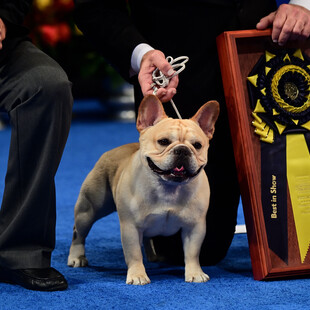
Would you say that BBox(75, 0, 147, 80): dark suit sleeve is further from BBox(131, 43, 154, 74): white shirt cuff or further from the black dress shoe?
the black dress shoe

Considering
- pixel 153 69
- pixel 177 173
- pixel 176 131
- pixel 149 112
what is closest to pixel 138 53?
pixel 153 69

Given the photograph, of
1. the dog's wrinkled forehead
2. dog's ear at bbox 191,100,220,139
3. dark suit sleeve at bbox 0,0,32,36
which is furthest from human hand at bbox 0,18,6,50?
dog's ear at bbox 191,100,220,139

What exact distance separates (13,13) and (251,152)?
2.63 ft

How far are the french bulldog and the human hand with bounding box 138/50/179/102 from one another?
7 centimetres

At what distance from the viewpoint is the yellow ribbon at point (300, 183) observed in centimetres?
184

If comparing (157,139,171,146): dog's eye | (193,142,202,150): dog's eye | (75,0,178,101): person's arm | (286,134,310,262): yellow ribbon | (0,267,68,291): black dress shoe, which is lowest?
(0,267,68,291): black dress shoe

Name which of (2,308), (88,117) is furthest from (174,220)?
(88,117)

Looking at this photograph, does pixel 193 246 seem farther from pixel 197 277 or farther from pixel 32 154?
pixel 32 154

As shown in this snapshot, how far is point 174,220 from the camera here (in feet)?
5.99

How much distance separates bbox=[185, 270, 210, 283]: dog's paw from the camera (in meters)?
1.79

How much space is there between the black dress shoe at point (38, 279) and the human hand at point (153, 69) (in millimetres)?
574

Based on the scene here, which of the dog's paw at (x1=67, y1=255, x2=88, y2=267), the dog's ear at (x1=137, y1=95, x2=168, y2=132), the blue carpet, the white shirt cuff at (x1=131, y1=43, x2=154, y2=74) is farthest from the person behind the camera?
the dog's paw at (x1=67, y1=255, x2=88, y2=267)

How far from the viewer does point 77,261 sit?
2.04m

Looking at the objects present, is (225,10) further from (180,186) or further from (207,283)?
(207,283)
